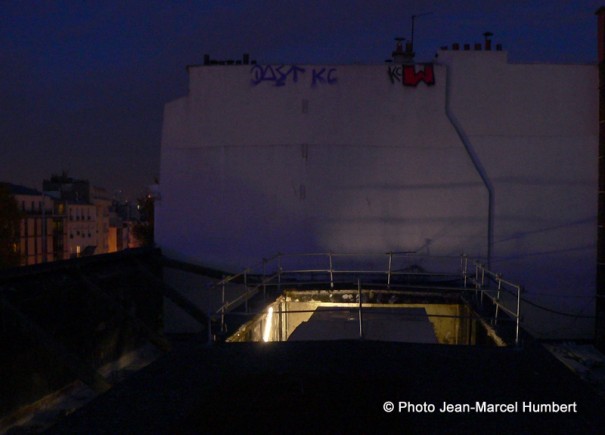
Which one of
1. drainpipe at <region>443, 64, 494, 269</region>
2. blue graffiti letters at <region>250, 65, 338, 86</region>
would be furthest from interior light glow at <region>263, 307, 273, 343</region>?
blue graffiti letters at <region>250, 65, 338, 86</region>

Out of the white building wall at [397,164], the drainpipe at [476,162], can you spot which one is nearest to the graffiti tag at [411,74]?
the white building wall at [397,164]

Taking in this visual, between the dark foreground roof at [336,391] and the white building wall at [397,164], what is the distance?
9155 millimetres

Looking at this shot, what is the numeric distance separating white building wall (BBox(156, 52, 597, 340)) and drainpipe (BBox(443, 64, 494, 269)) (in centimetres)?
7

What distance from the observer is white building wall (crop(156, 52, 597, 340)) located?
17188 millimetres

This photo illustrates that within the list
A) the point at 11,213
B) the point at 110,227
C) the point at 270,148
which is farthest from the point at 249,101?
the point at 110,227

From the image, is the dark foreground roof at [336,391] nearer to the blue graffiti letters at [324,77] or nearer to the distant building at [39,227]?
the blue graffiti letters at [324,77]

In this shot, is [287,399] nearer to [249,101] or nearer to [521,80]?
[249,101]

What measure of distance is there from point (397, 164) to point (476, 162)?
2373mm

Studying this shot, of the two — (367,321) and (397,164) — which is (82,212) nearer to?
(397,164)

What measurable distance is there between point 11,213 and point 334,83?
106 feet

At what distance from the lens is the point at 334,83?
57.9ft

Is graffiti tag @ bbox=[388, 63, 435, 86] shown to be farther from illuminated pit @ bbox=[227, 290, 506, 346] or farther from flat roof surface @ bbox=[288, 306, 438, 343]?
flat roof surface @ bbox=[288, 306, 438, 343]

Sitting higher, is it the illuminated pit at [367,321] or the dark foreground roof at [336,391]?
the dark foreground roof at [336,391]

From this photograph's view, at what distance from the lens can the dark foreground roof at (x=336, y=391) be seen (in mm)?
5551
